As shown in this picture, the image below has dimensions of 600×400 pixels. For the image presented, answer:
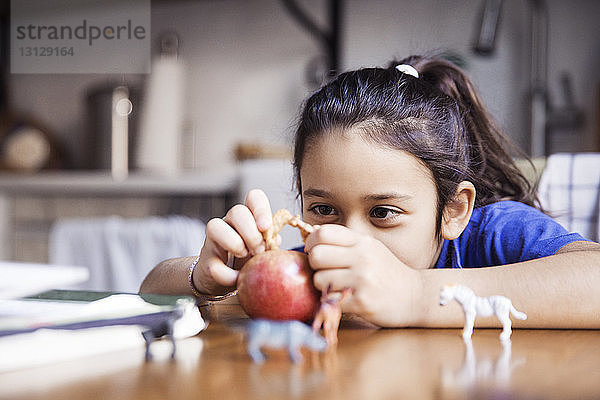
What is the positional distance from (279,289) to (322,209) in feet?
0.96

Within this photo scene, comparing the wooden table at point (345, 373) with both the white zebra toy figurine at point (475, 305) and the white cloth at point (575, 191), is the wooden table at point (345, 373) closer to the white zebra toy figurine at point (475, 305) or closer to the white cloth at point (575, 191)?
the white zebra toy figurine at point (475, 305)

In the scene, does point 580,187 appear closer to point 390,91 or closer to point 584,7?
point 390,91

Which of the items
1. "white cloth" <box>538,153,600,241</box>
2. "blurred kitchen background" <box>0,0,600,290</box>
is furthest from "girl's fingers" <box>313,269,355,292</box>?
"blurred kitchen background" <box>0,0,600,290</box>

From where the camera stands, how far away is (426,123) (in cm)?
90

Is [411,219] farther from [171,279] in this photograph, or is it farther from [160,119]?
[160,119]


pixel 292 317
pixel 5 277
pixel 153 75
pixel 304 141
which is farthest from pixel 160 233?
pixel 292 317

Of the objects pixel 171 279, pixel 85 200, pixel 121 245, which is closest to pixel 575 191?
pixel 171 279

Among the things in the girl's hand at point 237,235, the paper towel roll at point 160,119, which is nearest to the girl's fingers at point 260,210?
the girl's hand at point 237,235

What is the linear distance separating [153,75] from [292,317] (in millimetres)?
2114

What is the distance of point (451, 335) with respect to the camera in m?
0.57

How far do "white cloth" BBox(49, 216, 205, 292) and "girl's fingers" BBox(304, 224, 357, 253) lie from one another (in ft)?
4.55

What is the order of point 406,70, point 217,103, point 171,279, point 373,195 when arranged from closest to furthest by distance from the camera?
point 373,195 → point 171,279 → point 406,70 → point 217,103

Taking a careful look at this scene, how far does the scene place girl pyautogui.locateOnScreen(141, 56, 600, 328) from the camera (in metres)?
0.59

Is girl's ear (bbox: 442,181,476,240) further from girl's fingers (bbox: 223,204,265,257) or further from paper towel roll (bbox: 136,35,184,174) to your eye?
paper towel roll (bbox: 136,35,184,174)
